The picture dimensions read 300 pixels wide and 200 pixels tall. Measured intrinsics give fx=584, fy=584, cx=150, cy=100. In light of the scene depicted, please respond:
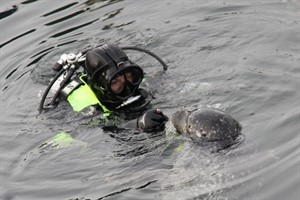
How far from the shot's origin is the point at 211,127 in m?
5.64

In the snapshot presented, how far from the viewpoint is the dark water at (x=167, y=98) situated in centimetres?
573

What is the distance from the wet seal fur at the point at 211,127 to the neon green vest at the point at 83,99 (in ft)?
6.08

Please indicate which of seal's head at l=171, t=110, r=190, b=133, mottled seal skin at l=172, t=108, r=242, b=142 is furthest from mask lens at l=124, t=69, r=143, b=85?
mottled seal skin at l=172, t=108, r=242, b=142

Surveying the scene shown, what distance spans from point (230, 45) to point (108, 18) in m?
2.90

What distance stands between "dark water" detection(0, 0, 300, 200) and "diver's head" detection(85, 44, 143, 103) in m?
0.51

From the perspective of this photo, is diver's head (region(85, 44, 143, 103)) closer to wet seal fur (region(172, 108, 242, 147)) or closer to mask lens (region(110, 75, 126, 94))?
mask lens (region(110, 75, 126, 94))

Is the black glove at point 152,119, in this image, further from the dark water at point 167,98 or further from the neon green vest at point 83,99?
the neon green vest at point 83,99

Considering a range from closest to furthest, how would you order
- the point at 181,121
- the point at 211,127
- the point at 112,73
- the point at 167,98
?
the point at 211,127 < the point at 181,121 < the point at 112,73 < the point at 167,98

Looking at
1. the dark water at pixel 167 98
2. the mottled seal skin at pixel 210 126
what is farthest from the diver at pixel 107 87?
the mottled seal skin at pixel 210 126

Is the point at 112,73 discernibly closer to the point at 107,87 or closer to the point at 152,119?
the point at 107,87

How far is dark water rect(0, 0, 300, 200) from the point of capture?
5727mm

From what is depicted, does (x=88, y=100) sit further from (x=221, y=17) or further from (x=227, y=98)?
(x=221, y=17)

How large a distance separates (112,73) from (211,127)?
178 centimetres

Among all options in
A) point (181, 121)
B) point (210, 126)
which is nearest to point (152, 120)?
point (181, 121)
